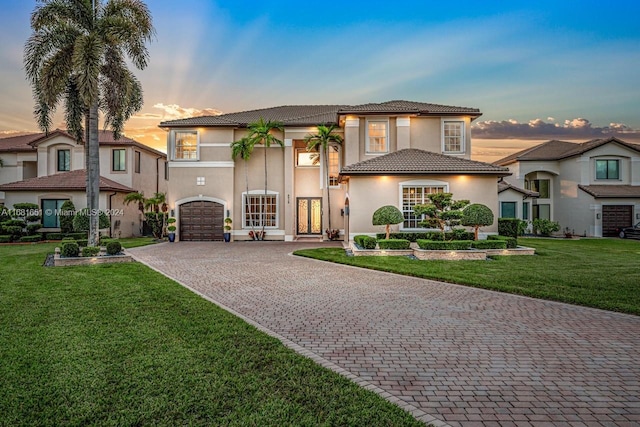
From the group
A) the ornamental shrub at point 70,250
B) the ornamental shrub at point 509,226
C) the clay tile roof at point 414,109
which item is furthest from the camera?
the clay tile roof at point 414,109

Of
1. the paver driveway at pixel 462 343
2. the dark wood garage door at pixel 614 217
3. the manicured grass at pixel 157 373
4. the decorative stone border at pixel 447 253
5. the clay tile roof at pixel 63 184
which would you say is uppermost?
the clay tile roof at pixel 63 184

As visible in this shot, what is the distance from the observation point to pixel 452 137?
20.6 m

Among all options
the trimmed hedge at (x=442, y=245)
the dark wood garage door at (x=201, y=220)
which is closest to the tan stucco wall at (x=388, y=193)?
the trimmed hedge at (x=442, y=245)

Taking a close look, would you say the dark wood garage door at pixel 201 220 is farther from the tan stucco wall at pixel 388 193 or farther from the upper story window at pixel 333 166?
the tan stucco wall at pixel 388 193

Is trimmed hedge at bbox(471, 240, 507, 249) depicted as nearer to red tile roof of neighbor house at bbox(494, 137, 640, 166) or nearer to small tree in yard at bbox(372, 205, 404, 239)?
small tree in yard at bbox(372, 205, 404, 239)

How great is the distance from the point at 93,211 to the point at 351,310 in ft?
39.2

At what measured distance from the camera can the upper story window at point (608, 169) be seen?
2645cm

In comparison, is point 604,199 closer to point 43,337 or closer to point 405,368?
point 405,368

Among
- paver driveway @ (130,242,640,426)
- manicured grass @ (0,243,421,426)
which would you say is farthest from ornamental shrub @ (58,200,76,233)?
manicured grass @ (0,243,421,426)

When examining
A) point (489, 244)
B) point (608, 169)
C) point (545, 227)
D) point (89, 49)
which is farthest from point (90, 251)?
point (608, 169)

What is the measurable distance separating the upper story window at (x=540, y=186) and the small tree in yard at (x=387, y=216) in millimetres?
20500

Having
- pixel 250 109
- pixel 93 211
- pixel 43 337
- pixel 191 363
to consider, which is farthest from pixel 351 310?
pixel 250 109

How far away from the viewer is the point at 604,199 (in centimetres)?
2525

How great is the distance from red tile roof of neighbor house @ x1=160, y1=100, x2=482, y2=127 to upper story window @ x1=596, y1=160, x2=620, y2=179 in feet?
44.4
